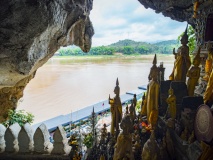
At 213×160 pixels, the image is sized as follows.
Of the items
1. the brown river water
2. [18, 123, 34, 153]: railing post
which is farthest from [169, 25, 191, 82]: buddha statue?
the brown river water

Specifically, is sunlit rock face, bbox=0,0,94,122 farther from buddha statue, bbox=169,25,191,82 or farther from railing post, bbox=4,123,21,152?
buddha statue, bbox=169,25,191,82

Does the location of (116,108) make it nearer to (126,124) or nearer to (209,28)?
(126,124)

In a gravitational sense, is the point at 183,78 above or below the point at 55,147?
above

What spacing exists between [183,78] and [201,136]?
1.54 meters

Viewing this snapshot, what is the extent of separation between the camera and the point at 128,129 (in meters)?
2.23

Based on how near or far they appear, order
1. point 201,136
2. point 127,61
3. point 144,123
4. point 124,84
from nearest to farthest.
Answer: point 201,136
point 144,123
point 124,84
point 127,61

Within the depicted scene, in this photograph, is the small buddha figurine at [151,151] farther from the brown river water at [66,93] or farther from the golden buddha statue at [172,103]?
the brown river water at [66,93]

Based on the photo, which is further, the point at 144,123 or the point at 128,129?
the point at 144,123

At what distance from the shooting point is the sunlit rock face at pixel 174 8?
7813mm

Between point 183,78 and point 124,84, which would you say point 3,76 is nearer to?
point 183,78

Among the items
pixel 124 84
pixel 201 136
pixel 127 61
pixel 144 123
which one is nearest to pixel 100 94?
pixel 124 84

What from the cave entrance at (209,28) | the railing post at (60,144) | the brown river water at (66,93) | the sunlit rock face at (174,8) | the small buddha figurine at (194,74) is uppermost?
the sunlit rock face at (174,8)

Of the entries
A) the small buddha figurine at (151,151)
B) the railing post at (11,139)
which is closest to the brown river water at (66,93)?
the railing post at (11,139)

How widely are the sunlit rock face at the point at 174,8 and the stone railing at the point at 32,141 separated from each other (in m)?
7.20
